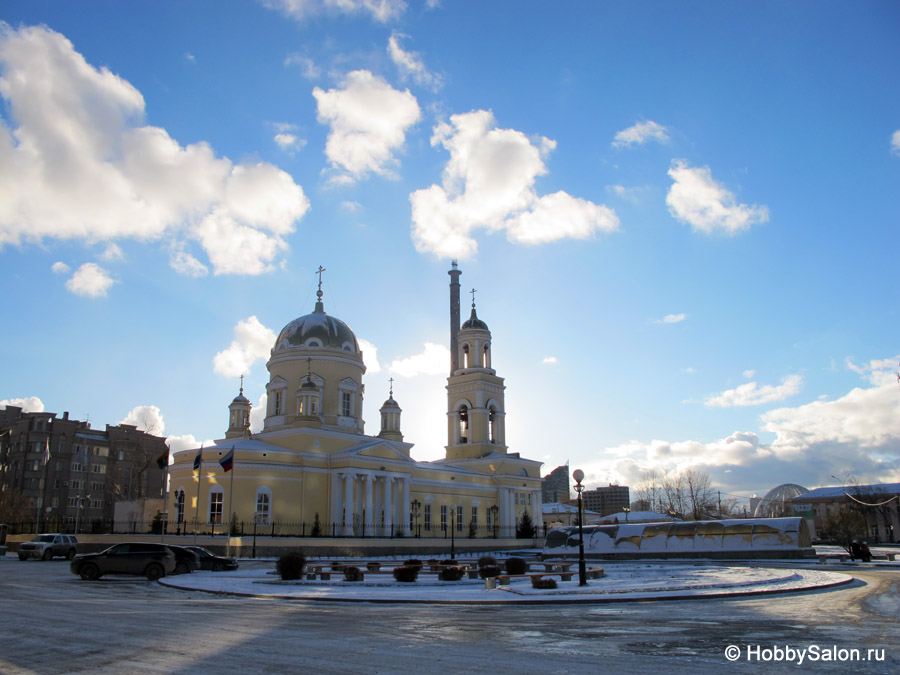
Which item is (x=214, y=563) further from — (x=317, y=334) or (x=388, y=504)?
(x=317, y=334)

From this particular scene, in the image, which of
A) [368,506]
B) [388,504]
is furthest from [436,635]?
[388,504]

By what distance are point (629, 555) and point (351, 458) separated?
60.6ft

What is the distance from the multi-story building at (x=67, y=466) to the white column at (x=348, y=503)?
35.0 m

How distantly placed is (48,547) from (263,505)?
1183cm

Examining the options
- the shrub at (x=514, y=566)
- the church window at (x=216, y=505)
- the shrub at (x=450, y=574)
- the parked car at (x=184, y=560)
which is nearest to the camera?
the shrub at (x=450, y=574)

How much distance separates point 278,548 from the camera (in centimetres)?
3738

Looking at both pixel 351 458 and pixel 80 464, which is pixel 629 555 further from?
pixel 80 464

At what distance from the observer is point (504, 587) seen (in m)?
19.8

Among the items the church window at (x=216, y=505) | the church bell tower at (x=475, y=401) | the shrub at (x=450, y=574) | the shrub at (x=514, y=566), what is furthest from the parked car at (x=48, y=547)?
the church bell tower at (x=475, y=401)

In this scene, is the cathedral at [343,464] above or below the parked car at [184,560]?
above

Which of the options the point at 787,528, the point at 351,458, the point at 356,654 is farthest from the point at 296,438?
the point at 356,654

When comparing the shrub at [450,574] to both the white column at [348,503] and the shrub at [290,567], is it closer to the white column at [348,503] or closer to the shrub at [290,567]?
the shrub at [290,567]

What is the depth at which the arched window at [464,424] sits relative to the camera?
61031mm

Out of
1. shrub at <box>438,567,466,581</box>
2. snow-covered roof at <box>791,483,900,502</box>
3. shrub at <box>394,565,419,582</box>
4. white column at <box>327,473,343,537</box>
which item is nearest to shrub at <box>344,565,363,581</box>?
shrub at <box>394,565,419,582</box>
